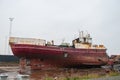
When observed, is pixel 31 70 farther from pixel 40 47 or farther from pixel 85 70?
pixel 85 70

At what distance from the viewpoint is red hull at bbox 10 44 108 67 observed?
3284 centimetres

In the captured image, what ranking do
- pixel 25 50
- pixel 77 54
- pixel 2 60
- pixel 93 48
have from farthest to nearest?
pixel 2 60 → pixel 93 48 → pixel 77 54 → pixel 25 50

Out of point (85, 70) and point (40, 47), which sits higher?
point (40, 47)

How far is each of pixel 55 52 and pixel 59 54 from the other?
2.24 feet

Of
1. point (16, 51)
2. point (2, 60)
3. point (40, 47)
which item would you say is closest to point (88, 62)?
point (40, 47)

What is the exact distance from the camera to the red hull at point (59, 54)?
32.8 m

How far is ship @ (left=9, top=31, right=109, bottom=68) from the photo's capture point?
32.9 meters

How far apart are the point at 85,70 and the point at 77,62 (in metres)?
1.78

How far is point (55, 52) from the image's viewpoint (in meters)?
33.8

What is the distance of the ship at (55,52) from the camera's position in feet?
108

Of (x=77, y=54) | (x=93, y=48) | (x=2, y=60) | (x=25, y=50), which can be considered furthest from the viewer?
(x=2, y=60)

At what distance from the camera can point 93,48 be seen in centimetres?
3834

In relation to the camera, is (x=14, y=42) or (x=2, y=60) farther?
(x=2, y=60)

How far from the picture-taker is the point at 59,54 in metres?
34.2
